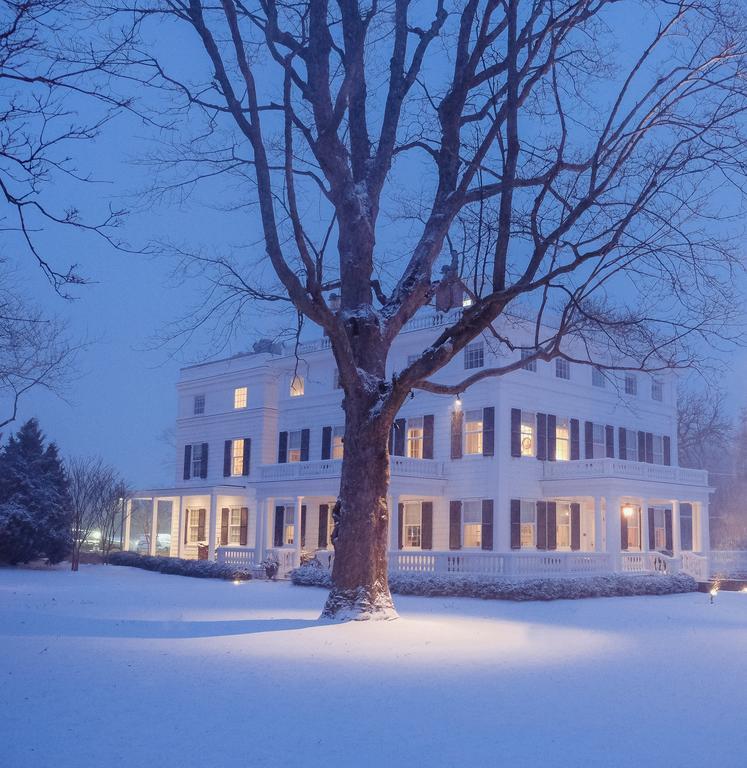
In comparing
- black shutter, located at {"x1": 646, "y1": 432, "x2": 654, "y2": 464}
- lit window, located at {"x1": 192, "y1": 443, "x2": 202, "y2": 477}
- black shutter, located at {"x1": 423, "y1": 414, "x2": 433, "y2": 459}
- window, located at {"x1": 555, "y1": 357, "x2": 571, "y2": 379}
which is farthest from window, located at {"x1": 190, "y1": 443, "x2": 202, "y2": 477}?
black shutter, located at {"x1": 646, "y1": 432, "x2": 654, "y2": 464}

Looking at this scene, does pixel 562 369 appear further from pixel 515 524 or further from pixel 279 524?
pixel 279 524

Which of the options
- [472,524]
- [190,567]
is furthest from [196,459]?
[472,524]

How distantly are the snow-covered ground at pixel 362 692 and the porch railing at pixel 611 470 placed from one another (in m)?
12.7

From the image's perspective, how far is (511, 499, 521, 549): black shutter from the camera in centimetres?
2630

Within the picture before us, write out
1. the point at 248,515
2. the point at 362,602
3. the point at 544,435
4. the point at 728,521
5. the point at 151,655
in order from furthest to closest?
the point at 728,521 < the point at 248,515 < the point at 544,435 < the point at 362,602 < the point at 151,655

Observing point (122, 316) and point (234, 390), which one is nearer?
point (234, 390)

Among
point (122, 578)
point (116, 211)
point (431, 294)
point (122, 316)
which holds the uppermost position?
point (122, 316)

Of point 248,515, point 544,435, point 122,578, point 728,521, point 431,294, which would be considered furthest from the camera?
point 728,521

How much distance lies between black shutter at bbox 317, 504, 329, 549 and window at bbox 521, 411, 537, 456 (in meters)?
7.43

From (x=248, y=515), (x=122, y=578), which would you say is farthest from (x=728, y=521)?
(x=122, y=578)

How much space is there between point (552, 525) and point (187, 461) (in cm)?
1651

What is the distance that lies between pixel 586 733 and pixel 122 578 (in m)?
21.5

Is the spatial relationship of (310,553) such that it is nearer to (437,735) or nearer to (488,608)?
(488,608)

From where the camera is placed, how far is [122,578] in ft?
83.7
